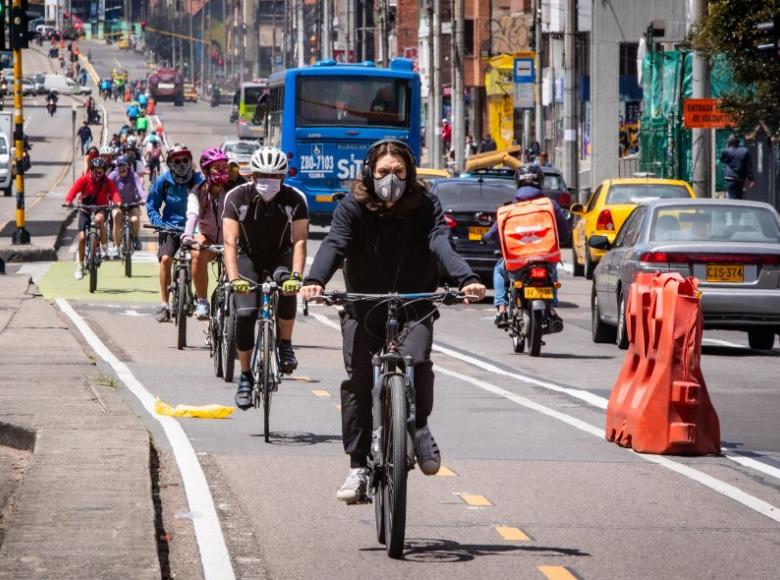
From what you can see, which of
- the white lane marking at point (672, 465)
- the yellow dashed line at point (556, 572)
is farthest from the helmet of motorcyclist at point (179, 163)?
the yellow dashed line at point (556, 572)

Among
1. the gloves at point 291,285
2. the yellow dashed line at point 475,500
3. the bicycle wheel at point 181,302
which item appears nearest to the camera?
the yellow dashed line at point 475,500

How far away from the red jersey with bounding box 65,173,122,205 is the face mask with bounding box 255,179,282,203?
14.3 metres

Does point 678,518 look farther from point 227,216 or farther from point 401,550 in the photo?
point 227,216

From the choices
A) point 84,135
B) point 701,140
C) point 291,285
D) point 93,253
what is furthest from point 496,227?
point 84,135

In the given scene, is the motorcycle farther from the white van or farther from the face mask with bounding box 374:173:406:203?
the white van

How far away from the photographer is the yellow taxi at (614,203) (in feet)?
93.5

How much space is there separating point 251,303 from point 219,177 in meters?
3.98

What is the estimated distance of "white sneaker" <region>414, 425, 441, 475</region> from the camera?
8180 mm

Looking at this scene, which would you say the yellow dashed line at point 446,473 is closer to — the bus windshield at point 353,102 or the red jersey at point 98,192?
the red jersey at point 98,192

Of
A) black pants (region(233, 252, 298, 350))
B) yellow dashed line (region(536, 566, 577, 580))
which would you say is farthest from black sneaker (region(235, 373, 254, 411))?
yellow dashed line (region(536, 566, 577, 580))

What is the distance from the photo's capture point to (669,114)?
148 ft

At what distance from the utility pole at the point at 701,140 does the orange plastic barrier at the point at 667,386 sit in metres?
19.2

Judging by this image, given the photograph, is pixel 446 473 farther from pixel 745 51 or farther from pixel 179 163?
pixel 745 51

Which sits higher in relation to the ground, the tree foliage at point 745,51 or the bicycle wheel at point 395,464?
the tree foliage at point 745,51
